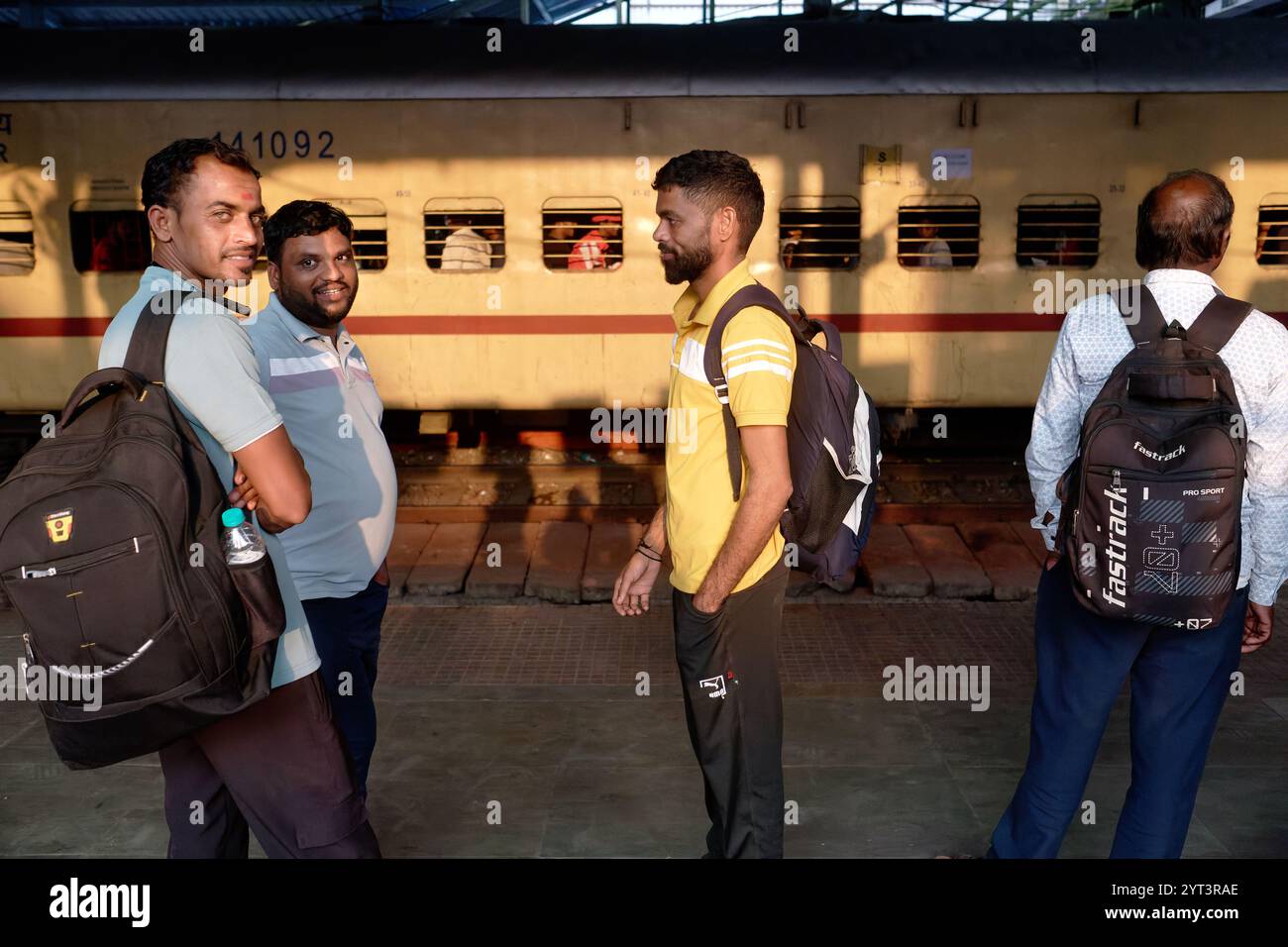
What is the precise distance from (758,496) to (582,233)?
5054mm

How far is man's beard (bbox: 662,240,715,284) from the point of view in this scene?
2951mm

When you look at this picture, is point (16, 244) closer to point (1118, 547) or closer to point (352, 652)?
point (352, 652)

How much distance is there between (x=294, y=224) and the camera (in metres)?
3.44

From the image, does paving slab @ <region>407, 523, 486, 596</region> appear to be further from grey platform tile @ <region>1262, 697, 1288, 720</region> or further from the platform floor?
grey platform tile @ <region>1262, 697, 1288, 720</region>

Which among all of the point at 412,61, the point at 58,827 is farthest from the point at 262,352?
the point at 412,61

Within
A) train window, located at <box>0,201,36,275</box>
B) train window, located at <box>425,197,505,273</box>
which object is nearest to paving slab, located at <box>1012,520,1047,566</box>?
train window, located at <box>425,197,505,273</box>

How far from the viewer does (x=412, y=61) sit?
24.5 feet

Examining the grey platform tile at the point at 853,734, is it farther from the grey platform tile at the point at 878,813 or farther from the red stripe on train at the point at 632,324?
the red stripe on train at the point at 632,324

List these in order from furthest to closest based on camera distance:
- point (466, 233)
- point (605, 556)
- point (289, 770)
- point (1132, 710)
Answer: point (466, 233) → point (605, 556) → point (1132, 710) → point (289, 770)

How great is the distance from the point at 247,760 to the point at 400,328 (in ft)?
17.6

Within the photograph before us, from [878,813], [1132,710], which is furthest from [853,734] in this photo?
[1132,710]

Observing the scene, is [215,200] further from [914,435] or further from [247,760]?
[914,435]

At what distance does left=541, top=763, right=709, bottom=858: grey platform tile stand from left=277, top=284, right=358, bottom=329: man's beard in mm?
1949
